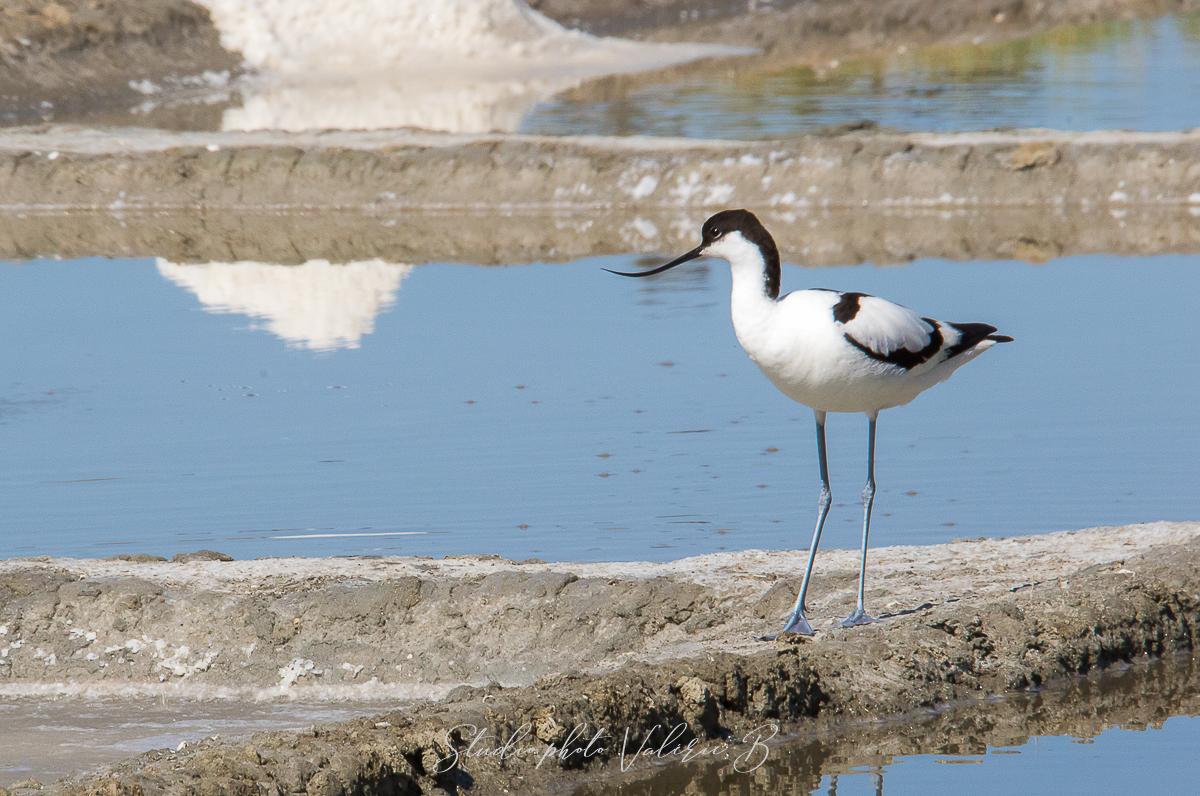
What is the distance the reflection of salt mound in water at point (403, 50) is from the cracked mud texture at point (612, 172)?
8.28 m

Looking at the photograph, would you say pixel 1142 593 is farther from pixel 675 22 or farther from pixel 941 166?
pixel 675 22

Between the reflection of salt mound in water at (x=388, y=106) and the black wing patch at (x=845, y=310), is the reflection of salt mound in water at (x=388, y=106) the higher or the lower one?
the lower one

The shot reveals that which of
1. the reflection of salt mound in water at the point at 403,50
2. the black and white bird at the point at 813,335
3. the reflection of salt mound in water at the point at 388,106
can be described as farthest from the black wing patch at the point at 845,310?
the reflection of salt mound in water at the point at 403,50

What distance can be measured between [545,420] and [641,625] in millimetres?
3854

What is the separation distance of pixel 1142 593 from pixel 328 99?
75.4 feet

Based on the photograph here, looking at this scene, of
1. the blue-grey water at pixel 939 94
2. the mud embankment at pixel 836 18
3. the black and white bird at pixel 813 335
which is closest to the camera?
the black and white bird at pixel 813 335

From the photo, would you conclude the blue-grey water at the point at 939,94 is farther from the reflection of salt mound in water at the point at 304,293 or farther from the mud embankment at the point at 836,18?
the reflection of salt mound in water at the point at 304,293

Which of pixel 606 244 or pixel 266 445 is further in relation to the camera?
pixel 606 244

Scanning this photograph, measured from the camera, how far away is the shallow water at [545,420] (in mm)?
8586

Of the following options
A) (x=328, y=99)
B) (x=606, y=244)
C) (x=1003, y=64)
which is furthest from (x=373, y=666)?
(x=1003, y=64)

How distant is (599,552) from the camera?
8117 mm

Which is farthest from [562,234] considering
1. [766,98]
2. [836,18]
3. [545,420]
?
[836,18]

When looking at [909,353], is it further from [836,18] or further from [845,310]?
[836,18]

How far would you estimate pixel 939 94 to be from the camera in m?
26.2
